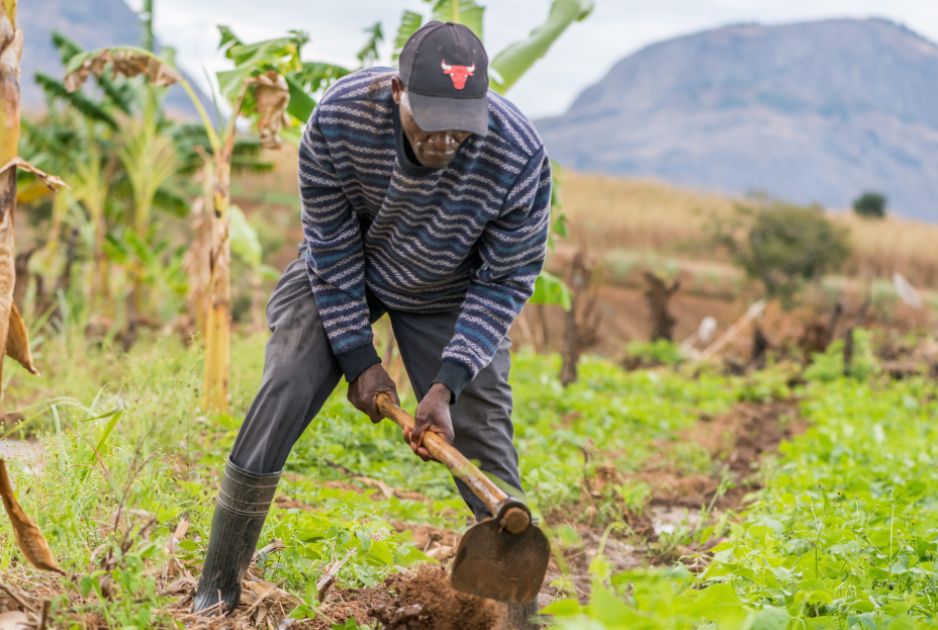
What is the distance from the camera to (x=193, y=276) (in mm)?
8672

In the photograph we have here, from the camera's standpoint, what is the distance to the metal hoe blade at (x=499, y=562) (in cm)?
277

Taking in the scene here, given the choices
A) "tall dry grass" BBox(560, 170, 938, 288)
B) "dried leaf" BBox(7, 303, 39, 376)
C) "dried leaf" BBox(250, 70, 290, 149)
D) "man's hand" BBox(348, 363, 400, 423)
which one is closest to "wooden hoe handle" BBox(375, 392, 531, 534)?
"man's hand" BBox(348, 363, 400, 423)

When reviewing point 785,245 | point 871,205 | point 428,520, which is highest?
point 428,520

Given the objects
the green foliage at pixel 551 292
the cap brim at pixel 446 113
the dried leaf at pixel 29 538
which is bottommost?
the green foliage at pixel 551 292

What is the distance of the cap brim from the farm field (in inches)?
42.8

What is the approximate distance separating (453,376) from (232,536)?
80 centimetres

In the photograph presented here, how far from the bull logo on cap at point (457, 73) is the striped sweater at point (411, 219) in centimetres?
24

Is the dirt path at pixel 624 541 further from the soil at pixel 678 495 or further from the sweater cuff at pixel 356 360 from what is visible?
the sweater cuff at pixel 356 360

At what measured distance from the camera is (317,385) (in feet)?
10.6

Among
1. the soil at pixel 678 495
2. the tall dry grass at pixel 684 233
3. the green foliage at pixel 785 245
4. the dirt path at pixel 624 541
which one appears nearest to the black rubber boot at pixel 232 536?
the dirt path at pixel 624 541

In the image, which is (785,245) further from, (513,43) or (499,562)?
(499,562)

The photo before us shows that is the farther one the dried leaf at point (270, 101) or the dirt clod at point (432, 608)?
the dried leaf at point (270, 101)

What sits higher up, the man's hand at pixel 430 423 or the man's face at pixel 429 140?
the man's face at pixel 429 140

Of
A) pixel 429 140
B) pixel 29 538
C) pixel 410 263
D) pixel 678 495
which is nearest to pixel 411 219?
pixel 410 263
